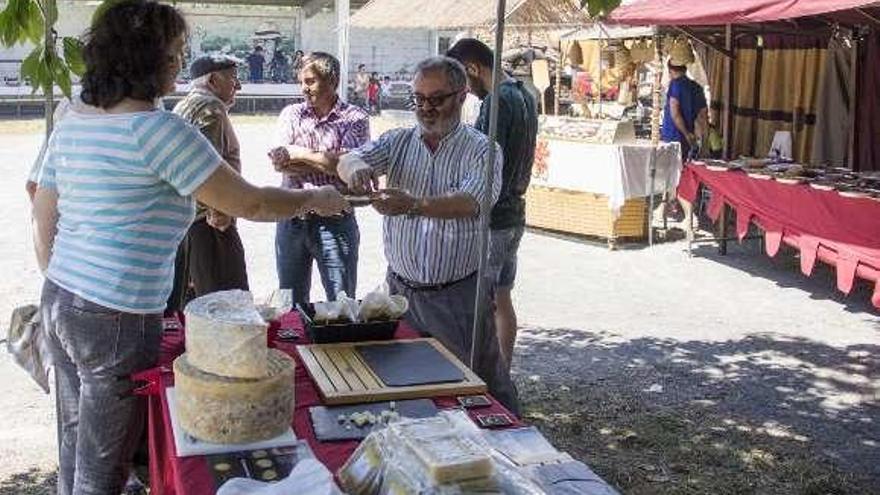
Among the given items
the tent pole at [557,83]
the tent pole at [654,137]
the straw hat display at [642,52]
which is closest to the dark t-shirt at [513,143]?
the tent pole at [654,137]

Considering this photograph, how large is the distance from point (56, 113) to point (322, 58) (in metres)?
1.50

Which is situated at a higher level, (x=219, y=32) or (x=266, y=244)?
(x=219, y=32)

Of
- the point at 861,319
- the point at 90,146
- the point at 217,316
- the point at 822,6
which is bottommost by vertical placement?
the point at 861,319

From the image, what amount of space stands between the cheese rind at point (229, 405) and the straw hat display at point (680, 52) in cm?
802

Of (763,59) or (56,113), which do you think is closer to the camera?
(56,113)

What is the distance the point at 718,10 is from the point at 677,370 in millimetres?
3468

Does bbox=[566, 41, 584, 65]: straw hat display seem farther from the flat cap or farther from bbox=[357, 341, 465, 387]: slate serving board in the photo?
bbox=[357, 341, 465, 387]: slate serving board

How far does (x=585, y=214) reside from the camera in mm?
8961

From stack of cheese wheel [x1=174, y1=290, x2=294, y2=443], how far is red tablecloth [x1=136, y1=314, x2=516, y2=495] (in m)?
0.08

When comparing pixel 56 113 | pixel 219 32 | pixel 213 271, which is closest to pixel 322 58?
pixel 213 271

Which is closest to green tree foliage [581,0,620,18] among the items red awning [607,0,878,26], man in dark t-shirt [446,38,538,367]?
man in dark t-shirt [446,38,538,367]

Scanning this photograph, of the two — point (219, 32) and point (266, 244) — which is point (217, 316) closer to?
point (266, 244)

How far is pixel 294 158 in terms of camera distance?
4117mm

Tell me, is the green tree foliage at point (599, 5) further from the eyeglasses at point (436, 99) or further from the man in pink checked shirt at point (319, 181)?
the man in pink checked shirt at point (319, 181)
